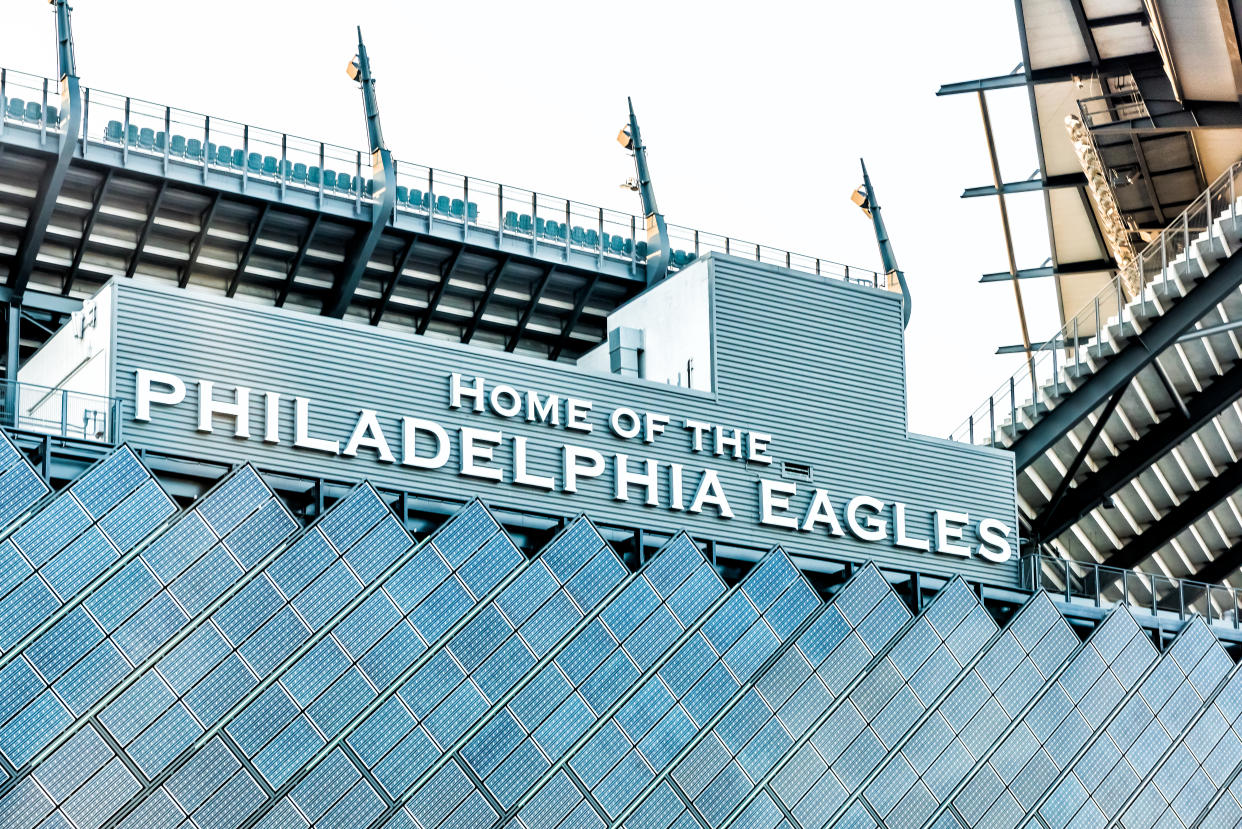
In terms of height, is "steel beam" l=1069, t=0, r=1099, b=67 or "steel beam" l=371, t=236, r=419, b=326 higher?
"steel beam" l=371, t=236, r=419, b=326

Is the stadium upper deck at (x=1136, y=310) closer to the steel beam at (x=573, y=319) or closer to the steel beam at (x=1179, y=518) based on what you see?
the steel beam at (x=1179, y=518)

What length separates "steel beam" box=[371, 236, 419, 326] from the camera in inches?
2277

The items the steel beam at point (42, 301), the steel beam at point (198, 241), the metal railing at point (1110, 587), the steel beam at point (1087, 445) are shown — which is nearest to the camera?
the metal railing at point (1110, 587)

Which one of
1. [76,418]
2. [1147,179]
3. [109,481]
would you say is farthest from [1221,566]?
[109,481]

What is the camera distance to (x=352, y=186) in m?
56.8

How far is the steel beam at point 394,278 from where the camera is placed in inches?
2277

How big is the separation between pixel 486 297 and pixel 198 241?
9.09m

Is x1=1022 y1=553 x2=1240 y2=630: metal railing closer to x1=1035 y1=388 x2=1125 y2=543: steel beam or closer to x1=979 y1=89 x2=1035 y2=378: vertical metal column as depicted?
x1=1035 y1=388 x2=1125 y2=543: steel beam

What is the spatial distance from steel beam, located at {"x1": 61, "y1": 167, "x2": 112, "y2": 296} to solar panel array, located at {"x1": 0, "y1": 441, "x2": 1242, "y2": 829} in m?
15.7

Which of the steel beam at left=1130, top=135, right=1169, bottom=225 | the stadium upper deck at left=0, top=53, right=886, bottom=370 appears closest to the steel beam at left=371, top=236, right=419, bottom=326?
the stadium upper deck at left=0, top=53, right=886, bottom=370

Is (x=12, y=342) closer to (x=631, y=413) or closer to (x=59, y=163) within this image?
(x=59, y=163)

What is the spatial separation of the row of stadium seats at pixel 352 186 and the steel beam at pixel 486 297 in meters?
1.25

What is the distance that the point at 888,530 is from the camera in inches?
2018

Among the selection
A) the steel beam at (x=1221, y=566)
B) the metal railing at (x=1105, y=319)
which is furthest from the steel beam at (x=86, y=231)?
the steel beam at (x=1221, y=566)
